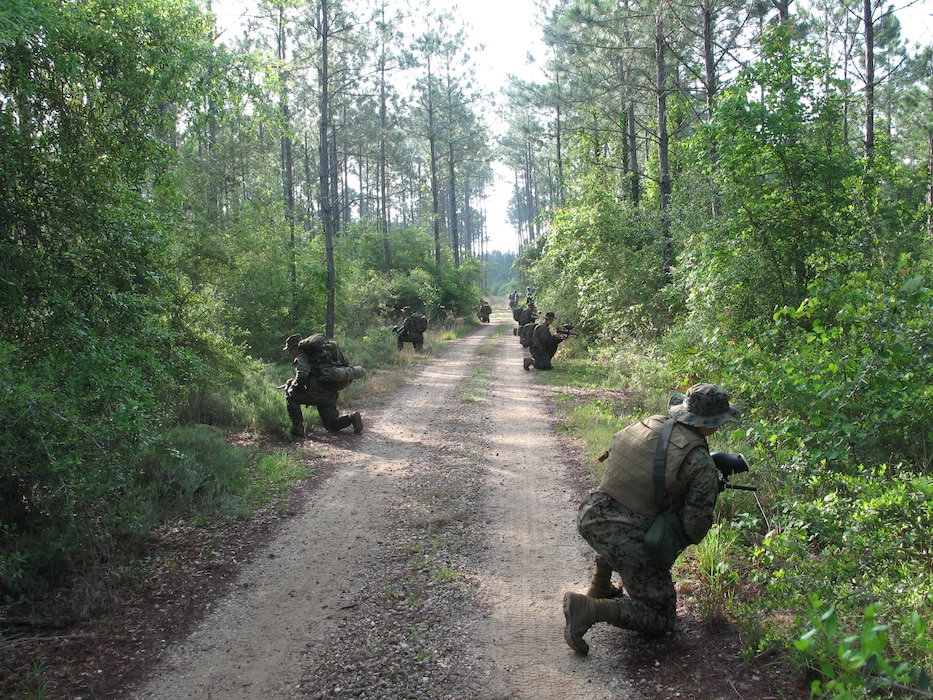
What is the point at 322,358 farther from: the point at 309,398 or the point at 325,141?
the point at 325,141

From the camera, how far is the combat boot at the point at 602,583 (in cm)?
443

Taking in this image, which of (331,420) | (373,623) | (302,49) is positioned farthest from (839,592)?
(302,49)

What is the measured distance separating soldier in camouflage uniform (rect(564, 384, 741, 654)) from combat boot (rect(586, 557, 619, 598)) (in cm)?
26

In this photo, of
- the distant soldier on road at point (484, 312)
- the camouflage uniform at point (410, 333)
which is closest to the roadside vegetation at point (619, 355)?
the camouflage uniform at point (410, 333)

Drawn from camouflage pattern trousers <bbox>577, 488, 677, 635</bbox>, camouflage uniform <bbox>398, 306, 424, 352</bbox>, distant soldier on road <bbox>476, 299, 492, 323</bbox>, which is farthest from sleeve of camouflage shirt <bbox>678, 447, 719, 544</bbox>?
distant soldier on road <bbox>476, 299, 492, 323</bbox>

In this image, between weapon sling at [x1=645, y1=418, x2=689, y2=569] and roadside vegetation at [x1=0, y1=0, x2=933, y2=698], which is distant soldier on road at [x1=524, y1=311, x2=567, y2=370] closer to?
roadside vegetation at [x1=0, y1=0, x2=933, y2=698]

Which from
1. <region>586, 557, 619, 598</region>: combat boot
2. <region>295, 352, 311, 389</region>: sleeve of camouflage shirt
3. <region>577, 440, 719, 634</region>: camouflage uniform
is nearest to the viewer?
<region>577, 440, 719, 634</region>: camouflage uniform

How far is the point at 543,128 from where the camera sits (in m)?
37.2

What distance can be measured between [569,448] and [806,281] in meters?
3.75

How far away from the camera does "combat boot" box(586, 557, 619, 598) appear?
443 cm

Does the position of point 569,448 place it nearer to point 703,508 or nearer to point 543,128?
point 703,508

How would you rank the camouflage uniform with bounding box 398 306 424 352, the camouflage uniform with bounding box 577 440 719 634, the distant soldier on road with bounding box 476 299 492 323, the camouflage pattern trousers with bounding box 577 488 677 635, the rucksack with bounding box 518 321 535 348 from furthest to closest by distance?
the distant soldier on road with bounding box 476 299 492 323 < the camouflage uniform with bounding box 398 306 424 352 < the rucksack with bounding box 518 321 535 348 < the camouflage pattern trousers with bounding box 577 488 677 635 < the camouflage uniform with bounding box 577 440 719 634

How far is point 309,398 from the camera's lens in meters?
9.79

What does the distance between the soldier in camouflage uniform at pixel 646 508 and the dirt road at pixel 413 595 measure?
1.12 ft
